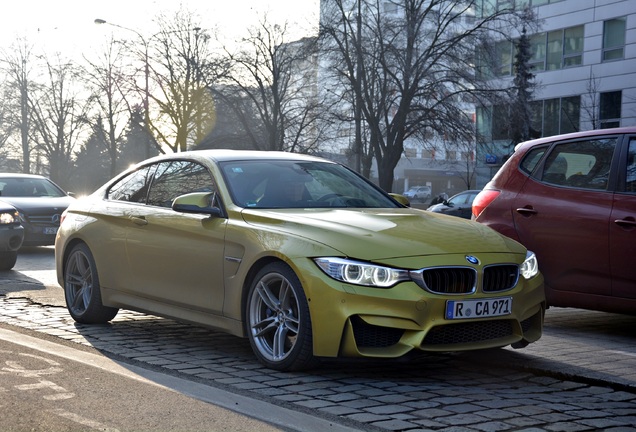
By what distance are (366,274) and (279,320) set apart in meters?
0.72

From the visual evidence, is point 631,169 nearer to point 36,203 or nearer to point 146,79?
point 36,203

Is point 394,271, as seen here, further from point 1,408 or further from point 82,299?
point 82,299

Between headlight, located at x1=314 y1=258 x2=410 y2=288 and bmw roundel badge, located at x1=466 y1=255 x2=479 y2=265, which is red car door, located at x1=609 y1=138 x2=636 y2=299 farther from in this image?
headlight, located at x1=314 y1=258 x2=410 y2=288

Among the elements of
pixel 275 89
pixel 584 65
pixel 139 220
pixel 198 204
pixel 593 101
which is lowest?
pixel 139 220

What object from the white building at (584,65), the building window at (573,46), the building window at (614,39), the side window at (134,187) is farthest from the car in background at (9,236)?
the building window at (573,46)

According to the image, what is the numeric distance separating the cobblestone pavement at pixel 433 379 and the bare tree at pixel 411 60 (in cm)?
2788

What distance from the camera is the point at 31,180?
18906 mm

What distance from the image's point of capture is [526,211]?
8.18m

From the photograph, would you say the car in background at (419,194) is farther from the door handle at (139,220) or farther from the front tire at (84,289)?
the door handle at (139,220)

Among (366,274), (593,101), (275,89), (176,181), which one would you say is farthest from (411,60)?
(366,274)

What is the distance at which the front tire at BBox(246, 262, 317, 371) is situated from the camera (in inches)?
224

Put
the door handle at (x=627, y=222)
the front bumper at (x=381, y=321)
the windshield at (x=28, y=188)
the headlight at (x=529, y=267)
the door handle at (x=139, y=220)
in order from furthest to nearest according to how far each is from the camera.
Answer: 1. the windshield at (x=28, y=188)
2. the door handle at (x=627, y=222)
3. the door handle at (x=139, y=220)
4. the headlight at (x=529, y=267)
5. the front bumper at (x=381, y=321)

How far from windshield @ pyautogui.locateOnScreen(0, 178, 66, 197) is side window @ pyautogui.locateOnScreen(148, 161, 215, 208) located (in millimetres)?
11495

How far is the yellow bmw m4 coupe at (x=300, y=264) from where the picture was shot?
553 centimetres
